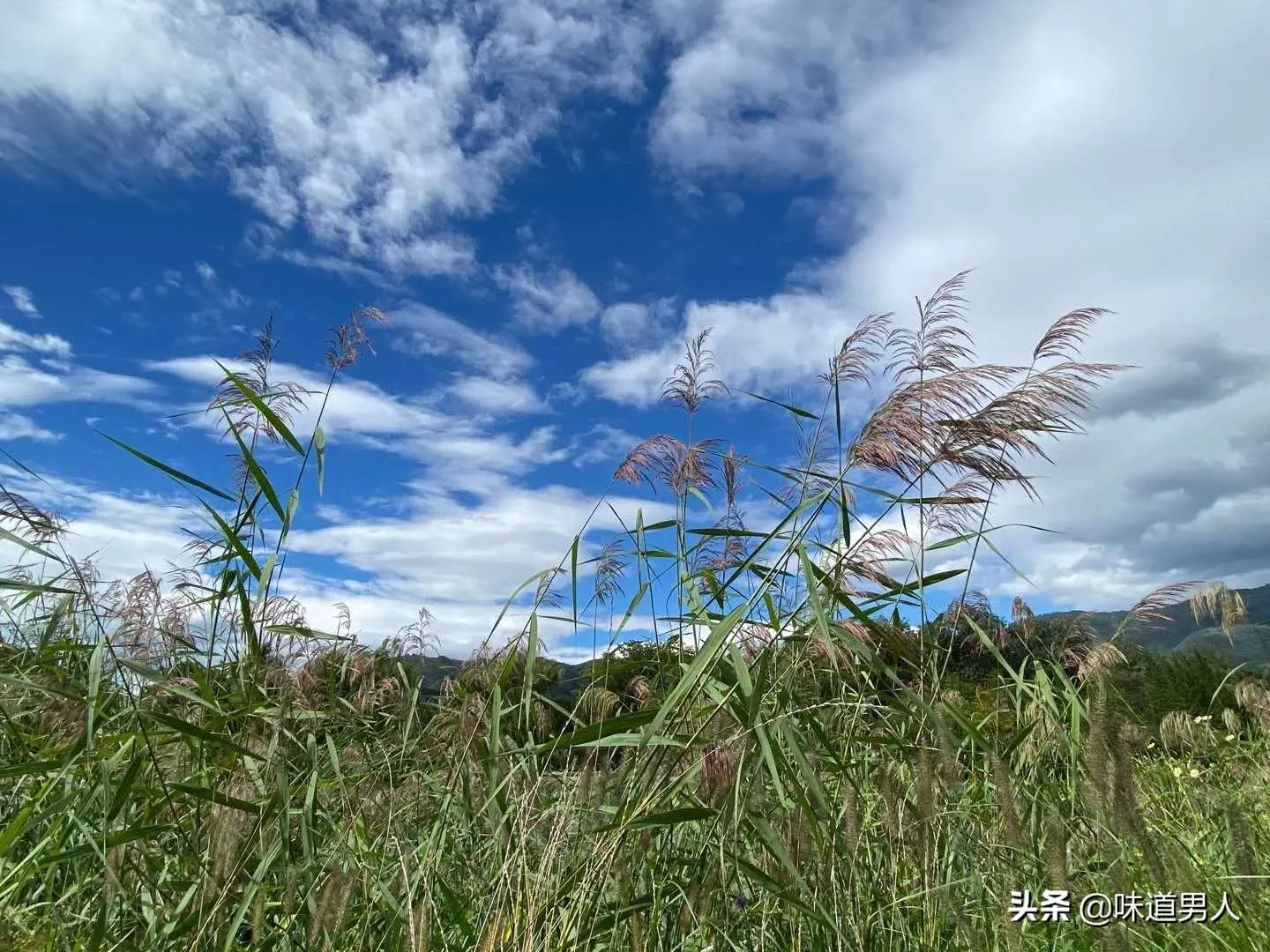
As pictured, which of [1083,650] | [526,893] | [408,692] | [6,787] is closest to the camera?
[526,893]

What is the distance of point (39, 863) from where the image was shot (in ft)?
7.50

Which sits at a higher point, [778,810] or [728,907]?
[778,810]

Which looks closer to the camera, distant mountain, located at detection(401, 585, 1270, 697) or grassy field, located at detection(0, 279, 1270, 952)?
grassy field, located at detection(0, 279, 1270, 952)

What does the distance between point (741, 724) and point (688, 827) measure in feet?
2.33

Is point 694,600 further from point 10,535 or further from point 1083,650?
point 1083,650

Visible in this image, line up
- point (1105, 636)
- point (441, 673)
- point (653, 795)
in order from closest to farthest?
point (653, 795) < point (1105, 636) < point (441, 673)

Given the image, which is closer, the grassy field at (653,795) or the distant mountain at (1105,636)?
the grassy field at (653,795)

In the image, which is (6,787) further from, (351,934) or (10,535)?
(351,934)

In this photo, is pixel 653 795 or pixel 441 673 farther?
pixel 441 673

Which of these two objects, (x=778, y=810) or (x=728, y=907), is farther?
(x=778, y=810)

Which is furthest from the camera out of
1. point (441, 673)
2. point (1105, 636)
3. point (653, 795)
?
point (441, 673)

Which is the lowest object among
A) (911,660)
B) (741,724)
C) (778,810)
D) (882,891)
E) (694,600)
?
(882,891)

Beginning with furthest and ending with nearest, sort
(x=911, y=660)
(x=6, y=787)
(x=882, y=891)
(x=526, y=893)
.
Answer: (x=6, y=787), (x=911, y=660), (x=882, y=891), (x=526, y=893)

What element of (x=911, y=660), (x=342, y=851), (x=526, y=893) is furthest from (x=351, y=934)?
(x=911, y=660)
